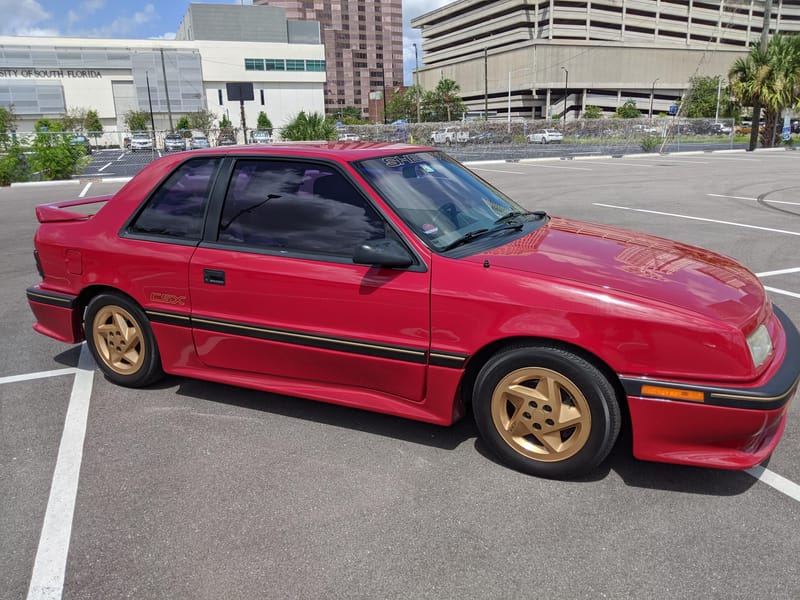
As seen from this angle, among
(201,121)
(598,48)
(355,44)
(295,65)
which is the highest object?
(355,44)

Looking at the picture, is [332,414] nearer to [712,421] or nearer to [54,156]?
[712,421]

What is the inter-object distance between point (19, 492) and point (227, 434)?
3.43 feet

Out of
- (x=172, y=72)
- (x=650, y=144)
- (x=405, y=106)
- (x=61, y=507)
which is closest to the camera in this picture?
(x=61, y=507)

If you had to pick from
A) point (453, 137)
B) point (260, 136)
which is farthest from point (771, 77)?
point (260, 136)

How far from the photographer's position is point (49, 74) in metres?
93.3

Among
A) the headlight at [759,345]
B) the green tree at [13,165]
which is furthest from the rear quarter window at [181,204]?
the green tree at [13,165]

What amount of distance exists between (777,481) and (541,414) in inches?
47.1

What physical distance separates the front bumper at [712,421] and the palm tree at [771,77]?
4008cm

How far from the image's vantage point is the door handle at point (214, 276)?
3.73 metres

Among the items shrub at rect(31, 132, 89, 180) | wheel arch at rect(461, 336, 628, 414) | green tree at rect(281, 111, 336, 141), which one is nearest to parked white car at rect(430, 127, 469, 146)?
green tree at rect(281, 111, 336, 141)

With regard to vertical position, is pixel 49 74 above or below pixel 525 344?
above

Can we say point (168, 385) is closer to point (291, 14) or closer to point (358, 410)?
point (358, 410)

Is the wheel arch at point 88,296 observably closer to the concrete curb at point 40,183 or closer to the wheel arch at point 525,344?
the wheel arch at point 525,344

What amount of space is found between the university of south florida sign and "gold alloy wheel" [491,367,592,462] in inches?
4230
